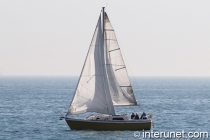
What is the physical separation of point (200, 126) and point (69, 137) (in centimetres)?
1791

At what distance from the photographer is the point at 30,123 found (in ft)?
222

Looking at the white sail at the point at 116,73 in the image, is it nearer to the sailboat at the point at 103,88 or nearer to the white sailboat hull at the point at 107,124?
the sailboat at the point at 103,88

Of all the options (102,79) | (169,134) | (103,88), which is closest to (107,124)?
(103,88)

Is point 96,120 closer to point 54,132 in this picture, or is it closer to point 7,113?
point 54,132

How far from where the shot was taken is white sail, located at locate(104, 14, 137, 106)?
56.0 meters

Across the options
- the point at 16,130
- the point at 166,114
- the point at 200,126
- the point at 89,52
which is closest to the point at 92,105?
the point at 89,52

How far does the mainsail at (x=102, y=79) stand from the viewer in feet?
184

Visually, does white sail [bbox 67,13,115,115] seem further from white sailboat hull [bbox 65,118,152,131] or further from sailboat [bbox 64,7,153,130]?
white sailboat hull [bbox 65,118,152,131]

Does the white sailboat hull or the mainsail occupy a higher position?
the mainsail

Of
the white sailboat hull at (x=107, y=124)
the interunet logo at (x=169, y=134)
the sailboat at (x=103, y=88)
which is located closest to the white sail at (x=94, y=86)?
the sailboat at (x=103, y=88)

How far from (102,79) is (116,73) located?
1.54 m

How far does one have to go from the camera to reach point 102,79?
57.0 meters

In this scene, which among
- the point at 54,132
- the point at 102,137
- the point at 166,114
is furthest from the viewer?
the point at 166,114

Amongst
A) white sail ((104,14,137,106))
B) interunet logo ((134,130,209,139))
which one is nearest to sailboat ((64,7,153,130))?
white sail ((104,14,137,106))
